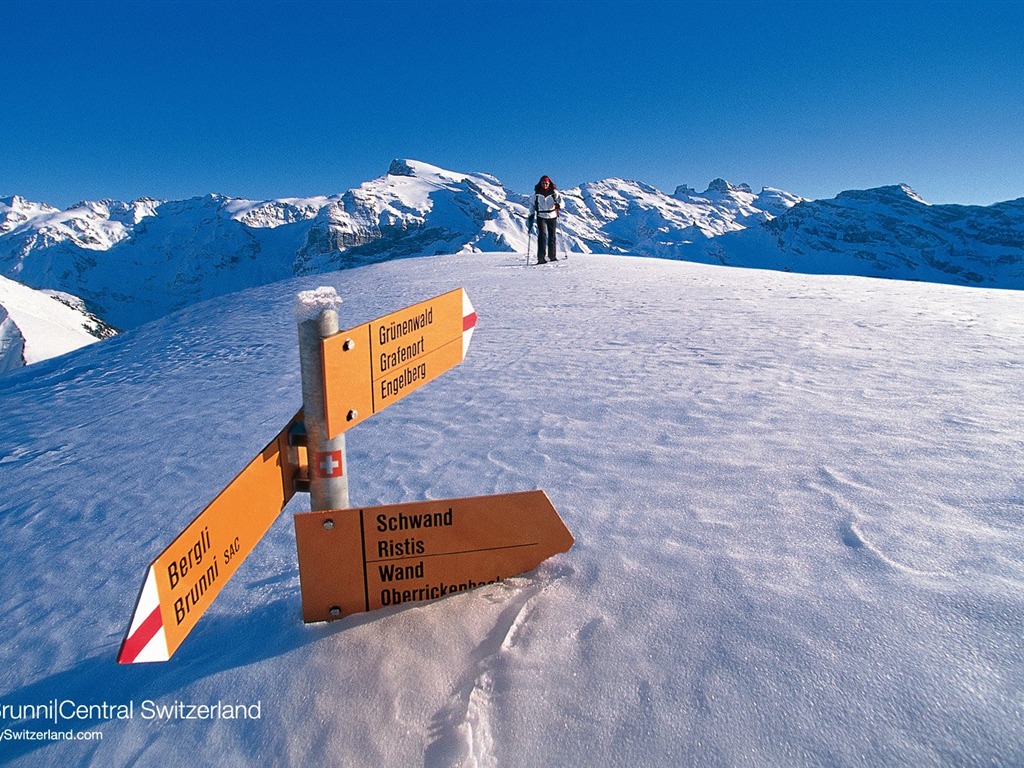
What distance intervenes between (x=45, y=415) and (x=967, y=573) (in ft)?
29.1

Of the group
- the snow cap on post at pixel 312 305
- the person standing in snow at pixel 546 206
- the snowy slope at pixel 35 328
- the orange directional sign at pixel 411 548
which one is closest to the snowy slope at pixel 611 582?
the orange directional sign at pixel 411 548

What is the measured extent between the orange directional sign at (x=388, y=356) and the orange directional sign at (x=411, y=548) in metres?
0.46

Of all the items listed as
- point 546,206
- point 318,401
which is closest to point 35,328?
point 546,206

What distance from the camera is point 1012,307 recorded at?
9555 mm

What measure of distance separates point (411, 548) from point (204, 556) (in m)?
0.85

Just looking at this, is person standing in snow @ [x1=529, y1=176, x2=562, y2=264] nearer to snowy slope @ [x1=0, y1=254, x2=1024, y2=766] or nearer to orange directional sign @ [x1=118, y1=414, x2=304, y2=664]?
snowy slope @ [x1=0, y1=254, x2=1024, y2=766]

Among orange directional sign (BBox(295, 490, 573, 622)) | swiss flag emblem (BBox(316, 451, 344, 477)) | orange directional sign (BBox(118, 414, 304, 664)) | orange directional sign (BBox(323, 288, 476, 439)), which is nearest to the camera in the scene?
orange directional sign (BBox(118, 414, 304, 664))

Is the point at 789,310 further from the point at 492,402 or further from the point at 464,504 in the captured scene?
the point at 464,504

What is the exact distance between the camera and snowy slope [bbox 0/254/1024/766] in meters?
1.86

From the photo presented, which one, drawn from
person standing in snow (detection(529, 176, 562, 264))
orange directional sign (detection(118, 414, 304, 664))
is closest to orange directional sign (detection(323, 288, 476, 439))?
orange directional sign (detection(118, 414, 304, 664))

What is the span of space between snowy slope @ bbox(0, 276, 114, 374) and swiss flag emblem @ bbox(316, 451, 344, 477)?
101271 mm

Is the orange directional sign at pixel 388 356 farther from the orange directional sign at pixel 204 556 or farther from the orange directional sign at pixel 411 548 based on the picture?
the orange directional sign at pixel 411 548

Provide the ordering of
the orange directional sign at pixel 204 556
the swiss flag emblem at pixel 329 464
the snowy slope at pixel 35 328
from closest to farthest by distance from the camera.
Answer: the orange directional sign at pixel 204 556 → the swiss flag emblem at pixel 329 464 → the snowy slope at pixel 35 328

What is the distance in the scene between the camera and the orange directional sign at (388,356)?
1.99m
